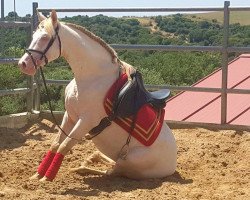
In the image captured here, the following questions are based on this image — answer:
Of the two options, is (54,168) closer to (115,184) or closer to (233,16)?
(115,184)

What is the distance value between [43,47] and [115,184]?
138 cm

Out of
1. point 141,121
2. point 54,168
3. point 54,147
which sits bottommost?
point 54,168

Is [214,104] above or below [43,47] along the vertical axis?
below


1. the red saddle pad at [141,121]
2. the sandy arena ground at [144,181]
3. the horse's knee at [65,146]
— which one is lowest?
the sandy arena ground at [144,181]

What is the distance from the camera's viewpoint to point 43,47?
16.1 ft

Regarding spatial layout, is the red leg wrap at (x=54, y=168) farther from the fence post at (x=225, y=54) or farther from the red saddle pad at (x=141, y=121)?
the fence post at (x=225, y=54)

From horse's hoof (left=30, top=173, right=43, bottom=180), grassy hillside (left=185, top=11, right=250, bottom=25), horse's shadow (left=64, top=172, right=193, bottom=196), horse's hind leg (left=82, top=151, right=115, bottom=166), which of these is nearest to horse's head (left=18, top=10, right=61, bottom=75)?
horse's hoof (left=30, top=173, right=43, bottom=180)

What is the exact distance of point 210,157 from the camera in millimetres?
6203

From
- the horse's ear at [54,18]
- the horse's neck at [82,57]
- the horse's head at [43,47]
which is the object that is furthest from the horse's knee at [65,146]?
the horse's ear at [54,18]

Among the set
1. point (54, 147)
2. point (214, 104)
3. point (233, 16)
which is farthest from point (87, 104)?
point (214, 104)

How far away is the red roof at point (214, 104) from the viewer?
7832mm

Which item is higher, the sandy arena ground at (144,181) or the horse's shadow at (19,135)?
the sandy arena ground at (144,181)

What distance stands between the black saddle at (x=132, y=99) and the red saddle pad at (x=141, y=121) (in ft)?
0.15

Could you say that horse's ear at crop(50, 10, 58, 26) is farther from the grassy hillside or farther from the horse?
the grassy hillside
